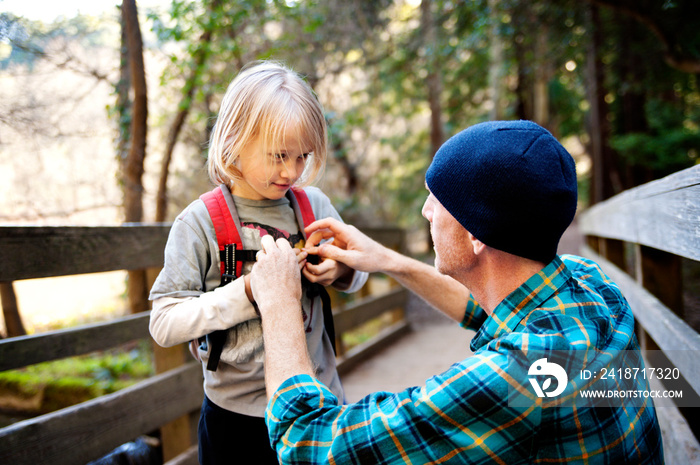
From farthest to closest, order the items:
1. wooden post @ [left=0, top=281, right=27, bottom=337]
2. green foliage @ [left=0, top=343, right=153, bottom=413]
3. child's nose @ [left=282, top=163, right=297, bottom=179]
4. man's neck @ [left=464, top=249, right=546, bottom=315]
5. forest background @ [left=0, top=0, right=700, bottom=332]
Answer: green foliage @ [left=0, top=343, right=153, bottom=413]
wooden post @ [left=0, top=281, right=27, bottom=337]
forest background @ [left=0, top=0, right=700, bottom=332]
child's nose @ [left=282, top=163, right=297, bottom=179]
man's neck @ [left=464, top=249, right=546, bottom=315]

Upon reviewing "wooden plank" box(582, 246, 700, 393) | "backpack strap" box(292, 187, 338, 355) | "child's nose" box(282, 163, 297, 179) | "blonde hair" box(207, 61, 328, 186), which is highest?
"blonde hair" box(207, 61, 328, 186)

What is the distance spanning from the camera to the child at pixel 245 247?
1.32 metres

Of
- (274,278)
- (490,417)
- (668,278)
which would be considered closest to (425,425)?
(490,417)

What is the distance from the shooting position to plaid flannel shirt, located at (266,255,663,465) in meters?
0.96

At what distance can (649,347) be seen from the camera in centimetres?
278

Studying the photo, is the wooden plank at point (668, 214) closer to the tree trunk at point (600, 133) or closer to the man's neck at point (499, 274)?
the man's neck at point (499, 274)

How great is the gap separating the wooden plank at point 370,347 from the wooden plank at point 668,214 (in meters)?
2.31

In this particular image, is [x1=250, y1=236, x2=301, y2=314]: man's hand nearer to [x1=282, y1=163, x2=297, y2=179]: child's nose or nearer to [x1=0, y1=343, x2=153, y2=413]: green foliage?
[x1=282, y1=163, x2=297, y2=179]: child's nose

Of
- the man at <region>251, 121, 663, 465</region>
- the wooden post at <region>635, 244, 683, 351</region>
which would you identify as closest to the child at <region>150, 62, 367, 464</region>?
the man at <region>251, 121, 663, 465</region>

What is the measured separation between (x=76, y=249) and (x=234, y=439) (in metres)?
0.92

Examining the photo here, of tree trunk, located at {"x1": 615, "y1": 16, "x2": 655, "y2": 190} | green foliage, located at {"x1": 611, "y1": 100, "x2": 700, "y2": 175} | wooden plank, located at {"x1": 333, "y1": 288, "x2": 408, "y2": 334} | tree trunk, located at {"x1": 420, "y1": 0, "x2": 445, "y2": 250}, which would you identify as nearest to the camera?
wooden plank, located at {"x1": 333, "y1": 288, "x2": 408, "y2": 334}

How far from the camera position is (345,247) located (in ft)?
5.36

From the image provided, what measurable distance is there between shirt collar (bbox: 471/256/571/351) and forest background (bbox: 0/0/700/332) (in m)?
1.18

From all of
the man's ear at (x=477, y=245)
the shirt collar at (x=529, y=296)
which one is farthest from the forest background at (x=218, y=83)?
the shirt collar at (x=529, y=296)
